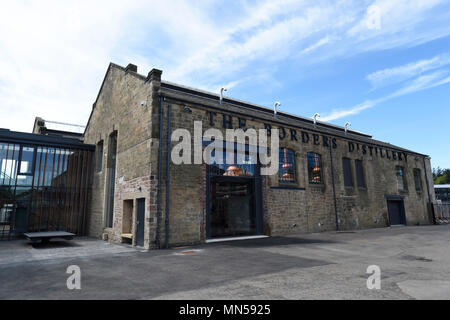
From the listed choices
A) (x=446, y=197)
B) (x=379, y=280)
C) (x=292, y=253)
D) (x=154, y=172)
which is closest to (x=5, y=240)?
(x=154, y=172)

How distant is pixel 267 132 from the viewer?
44.3 feet

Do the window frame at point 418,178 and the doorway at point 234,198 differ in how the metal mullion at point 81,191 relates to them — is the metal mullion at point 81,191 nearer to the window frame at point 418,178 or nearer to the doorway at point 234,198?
the doorway at point 234,198

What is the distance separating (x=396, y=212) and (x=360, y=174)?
Answer: 17.1 feet

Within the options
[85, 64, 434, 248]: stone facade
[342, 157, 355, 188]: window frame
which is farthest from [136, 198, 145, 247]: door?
[342, 157, 355, 188]: window frame

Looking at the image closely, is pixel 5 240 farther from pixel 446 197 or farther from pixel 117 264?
pixel 446 197

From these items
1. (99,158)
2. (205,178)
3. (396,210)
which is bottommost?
(396,210)

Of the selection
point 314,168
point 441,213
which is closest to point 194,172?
point 314,168

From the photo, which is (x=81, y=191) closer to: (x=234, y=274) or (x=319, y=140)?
(x=234, y=274)

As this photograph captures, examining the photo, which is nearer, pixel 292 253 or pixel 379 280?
pixel 379 280

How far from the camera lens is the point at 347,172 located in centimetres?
1719

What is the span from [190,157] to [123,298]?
22.8ft

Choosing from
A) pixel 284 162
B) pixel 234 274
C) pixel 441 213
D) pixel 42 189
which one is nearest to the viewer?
pixel 234 274

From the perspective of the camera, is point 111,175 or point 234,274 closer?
point 234,274

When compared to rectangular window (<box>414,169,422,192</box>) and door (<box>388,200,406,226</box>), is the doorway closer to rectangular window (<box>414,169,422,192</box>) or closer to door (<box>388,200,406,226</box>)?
door (<box>388,200,406,226</box>)
